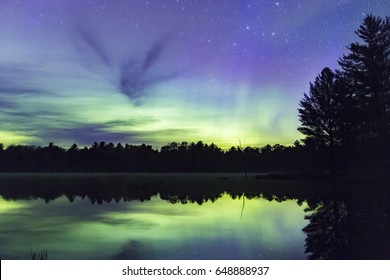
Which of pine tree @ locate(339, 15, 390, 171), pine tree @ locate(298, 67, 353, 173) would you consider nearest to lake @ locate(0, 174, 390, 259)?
pine tree @ locate(339, 15, 390, 171)

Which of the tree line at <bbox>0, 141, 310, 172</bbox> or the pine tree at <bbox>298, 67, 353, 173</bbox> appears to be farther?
the tree line at <bbox>0, 141, 310, 172</bbox>

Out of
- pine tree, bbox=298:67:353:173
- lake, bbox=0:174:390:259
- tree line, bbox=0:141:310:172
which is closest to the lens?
lake, bbox=0:174:390:259

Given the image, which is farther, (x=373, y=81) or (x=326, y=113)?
(x=326, y=113)

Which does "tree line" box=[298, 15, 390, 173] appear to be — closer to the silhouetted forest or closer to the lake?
the silhouetted forest

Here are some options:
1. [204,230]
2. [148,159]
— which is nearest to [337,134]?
[204,230]

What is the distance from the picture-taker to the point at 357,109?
2456cm

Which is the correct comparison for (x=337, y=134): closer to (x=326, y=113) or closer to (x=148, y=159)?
(x=326, y=113)

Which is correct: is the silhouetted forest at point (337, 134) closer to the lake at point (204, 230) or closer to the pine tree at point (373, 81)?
the pine tree at point (373, 81)

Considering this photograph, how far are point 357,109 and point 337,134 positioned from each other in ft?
13.9

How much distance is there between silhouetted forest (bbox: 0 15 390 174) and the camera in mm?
23281

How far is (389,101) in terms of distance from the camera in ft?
75.6
